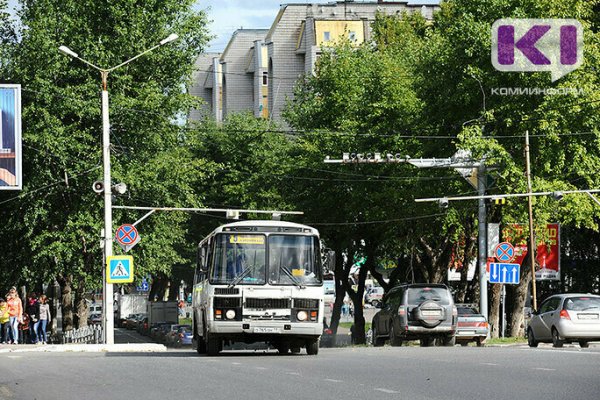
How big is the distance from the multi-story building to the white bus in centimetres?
7708

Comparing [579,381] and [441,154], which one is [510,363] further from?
[441,154]

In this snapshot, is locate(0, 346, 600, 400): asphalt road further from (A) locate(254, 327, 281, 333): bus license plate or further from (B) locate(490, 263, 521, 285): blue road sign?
(B) locate(490, 263, 521, 285): blue road sign

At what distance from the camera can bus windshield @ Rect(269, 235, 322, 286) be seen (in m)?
27.1

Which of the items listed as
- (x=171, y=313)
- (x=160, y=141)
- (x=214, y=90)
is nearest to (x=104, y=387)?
(x=160, y=141)

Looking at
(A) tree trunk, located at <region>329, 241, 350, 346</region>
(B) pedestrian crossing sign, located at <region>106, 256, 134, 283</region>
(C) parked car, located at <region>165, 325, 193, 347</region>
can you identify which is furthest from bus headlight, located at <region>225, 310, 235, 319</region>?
(A) tree trunk, located at <region>329, 241, 350, 346</region>

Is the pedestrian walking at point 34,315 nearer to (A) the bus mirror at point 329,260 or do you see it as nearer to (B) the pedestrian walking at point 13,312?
(B) the pedestrian walking at point 13,312

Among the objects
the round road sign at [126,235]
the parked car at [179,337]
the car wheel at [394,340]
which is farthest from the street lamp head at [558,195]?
the parked car at [179,337]

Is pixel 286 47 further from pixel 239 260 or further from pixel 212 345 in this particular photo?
pixel 239 260

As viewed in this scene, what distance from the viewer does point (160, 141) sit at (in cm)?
5075

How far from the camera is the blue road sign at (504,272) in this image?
47.7 meters

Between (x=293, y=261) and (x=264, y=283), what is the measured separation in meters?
0.83

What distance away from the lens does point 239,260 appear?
27234mm

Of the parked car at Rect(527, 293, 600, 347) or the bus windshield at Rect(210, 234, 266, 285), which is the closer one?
the bus windshield at Rect(210, 234, 266, 285)

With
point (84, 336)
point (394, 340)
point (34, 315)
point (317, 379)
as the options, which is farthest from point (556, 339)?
point (34, 315)
